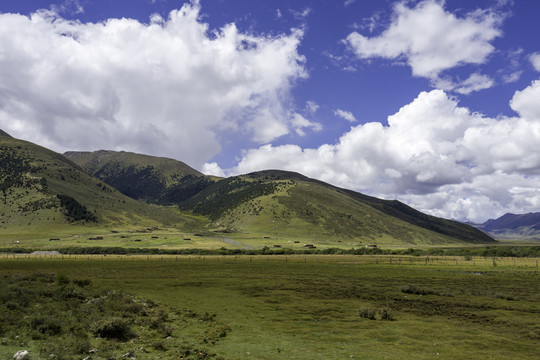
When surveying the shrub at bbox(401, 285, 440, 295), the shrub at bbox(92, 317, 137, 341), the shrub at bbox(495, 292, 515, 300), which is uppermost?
the shrub at bbox(92, 317, 137, 341)

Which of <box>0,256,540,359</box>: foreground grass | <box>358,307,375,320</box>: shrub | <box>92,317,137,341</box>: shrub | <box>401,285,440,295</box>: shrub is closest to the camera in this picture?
<box>0,256,540,359</box>: foreground grass

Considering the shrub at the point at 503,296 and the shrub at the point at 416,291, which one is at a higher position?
the shrub at the point at 503,296

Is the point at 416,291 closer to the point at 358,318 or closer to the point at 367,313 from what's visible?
the point at 367,313

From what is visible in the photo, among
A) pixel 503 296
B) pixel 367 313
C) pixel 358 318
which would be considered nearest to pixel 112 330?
pixel 358 318

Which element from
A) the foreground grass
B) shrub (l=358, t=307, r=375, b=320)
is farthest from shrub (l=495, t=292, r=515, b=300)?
shrub (l=358, t=307, r=375, b=320)

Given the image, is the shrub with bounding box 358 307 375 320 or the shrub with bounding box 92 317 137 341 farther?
the shrub with bounding box 358 307 375 320

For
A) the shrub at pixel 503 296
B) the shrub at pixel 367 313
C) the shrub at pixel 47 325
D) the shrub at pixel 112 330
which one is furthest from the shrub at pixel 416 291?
the shrub at pixel 47 325

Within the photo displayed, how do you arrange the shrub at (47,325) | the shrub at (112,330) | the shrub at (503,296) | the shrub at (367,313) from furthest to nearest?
the shrub at (503,296)
the shrub at (367,313)
the shrub at (112,330)
the shrub at (47,325)

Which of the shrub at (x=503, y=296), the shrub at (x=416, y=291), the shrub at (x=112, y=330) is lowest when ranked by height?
the shrub at (x=416, y=291)

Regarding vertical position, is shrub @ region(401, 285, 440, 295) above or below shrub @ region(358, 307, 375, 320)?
below

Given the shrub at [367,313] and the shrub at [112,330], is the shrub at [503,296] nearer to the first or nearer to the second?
the shrub at [367,313]

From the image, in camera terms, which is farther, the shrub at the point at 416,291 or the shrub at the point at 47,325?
the shrub at the point at 416,291

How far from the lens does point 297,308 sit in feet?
95.3

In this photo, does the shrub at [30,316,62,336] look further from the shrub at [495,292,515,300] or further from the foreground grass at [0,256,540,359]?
the shrub at [495,292,515,300]
